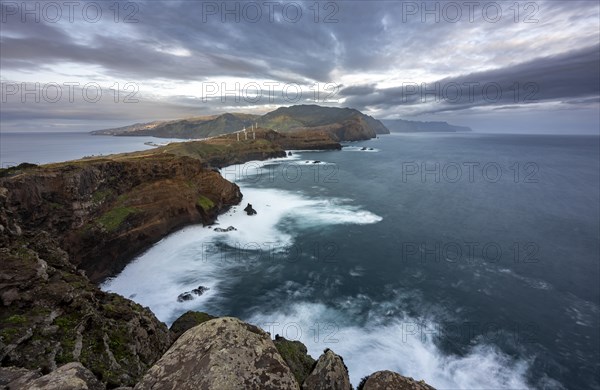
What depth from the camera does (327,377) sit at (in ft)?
27.6

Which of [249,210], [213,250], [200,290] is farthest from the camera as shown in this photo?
[249,210]

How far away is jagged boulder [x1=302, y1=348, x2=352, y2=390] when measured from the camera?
26.8ft

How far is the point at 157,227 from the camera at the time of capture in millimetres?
43000

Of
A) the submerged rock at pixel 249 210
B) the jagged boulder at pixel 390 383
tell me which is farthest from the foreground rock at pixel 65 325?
the submerged rock at pixel 249 210

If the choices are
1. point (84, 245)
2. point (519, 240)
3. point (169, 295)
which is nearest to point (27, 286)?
point (169, 295)

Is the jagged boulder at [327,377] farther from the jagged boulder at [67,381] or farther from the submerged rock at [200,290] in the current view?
the submerged rock at [200,290]

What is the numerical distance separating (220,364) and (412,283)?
32006 millimetres

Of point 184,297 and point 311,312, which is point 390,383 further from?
point 184,297

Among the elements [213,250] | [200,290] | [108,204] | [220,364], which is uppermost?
[220,364]

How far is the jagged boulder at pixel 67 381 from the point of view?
5896mm

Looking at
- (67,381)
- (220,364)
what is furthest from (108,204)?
(220,364)

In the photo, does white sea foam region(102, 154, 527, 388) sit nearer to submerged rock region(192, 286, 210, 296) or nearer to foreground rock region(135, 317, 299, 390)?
submerged rock region(192, 286, 210, 296)

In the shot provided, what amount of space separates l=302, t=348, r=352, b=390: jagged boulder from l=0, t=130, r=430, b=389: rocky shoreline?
0.10 feet

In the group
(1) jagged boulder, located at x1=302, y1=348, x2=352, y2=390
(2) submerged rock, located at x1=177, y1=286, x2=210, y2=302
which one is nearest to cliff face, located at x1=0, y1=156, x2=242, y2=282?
(2) submerged rock, located at x1=177, y1=286, x2=210, y2=302
